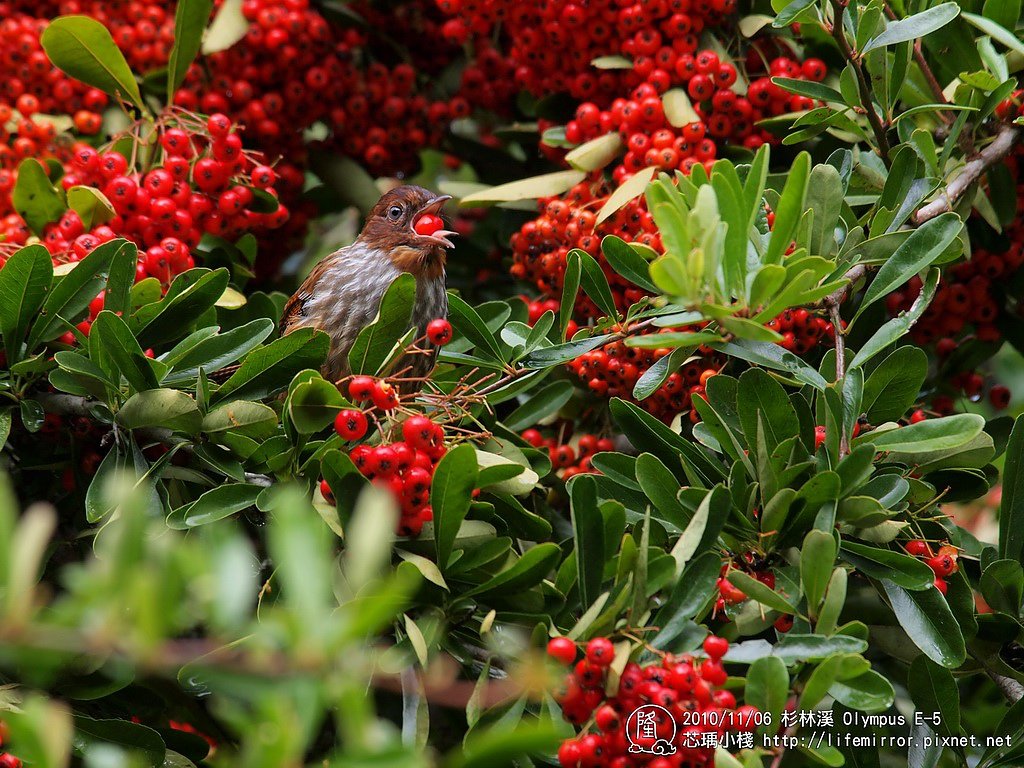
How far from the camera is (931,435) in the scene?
6.03ft

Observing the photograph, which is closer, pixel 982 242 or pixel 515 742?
pixel 515 742

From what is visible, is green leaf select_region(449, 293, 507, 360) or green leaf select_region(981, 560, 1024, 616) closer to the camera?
green leaf select_region(981, 560, 1024, 616)

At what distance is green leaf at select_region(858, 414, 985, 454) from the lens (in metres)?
1.79

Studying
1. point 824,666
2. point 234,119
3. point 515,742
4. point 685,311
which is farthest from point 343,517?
point 234,119

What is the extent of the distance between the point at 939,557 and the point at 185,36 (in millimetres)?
2211

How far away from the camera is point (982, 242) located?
8.96 feet

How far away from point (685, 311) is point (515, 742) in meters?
1.07

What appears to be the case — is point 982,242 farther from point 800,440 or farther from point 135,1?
point 135,1

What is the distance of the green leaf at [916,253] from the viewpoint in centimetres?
197

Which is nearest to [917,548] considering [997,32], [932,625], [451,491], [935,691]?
[932,625]

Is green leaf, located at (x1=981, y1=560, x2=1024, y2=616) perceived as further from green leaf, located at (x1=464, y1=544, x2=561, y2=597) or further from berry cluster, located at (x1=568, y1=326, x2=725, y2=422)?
green leaf, located at (x1=464, y1=544, x2=561, y2=597)

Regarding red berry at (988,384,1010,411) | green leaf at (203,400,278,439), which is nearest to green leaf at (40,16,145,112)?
green leaf at (203,400,278,439)

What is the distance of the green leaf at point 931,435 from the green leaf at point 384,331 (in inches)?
34.5

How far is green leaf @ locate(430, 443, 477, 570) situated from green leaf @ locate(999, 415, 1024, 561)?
3.47 feet
